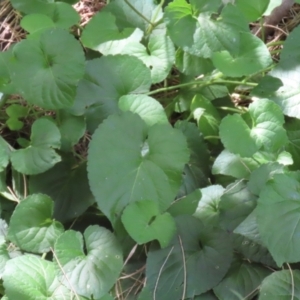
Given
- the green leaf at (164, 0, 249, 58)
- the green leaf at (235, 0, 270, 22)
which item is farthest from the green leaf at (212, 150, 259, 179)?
the green leaf at (235, 0, 270, 22)

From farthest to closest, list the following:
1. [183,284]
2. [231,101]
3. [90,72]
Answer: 1. [231,101]
2. [90,72]
3. [183,284]

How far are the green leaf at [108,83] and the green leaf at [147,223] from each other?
0.76 ft

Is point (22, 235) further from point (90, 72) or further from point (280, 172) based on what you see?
point (280, 172)

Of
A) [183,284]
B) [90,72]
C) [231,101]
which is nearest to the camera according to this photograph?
[183,284]

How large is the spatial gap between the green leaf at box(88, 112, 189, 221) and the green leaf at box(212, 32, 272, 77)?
0.71 ft

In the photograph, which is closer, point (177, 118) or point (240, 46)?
point (240, 46)

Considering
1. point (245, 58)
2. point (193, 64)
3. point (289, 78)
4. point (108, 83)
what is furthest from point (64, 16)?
point (289, 78)

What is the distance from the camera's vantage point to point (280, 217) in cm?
70

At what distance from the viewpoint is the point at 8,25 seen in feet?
3.77

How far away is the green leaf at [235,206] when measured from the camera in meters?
0.79

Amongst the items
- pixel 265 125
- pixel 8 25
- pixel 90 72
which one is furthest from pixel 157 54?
pixel 8 25

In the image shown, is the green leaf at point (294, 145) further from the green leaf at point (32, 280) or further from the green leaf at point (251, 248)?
the green leaf at point (32, 280)

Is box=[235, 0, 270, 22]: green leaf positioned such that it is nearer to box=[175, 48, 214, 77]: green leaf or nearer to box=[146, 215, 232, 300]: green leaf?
box=[175, 48, 214, 77]: green leaf

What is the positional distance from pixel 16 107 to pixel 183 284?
0.55m
